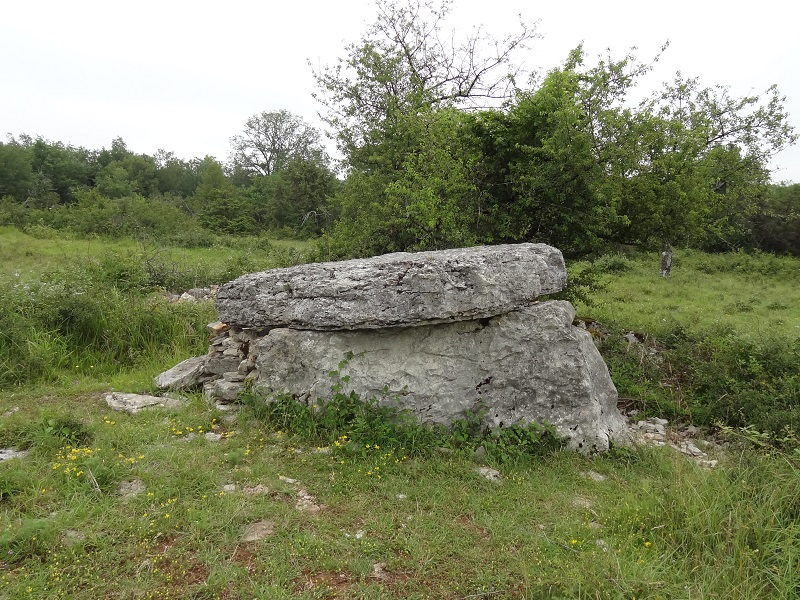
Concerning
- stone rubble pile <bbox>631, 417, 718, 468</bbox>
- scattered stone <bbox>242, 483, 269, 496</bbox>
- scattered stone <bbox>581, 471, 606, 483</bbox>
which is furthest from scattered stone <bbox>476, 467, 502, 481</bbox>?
scattered stone <bbox>242, 483, 269, 496</bbox>

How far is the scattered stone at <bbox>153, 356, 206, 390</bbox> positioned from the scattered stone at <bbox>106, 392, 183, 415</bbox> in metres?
0.31

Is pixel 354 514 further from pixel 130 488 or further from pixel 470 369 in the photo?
pixel 470 369

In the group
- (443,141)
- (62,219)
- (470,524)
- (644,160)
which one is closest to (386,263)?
(470,524)

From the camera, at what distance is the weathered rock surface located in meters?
5.98

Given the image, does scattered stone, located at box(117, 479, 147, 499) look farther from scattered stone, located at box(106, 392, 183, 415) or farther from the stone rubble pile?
the stone rubble pile

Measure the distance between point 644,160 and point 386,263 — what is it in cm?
598

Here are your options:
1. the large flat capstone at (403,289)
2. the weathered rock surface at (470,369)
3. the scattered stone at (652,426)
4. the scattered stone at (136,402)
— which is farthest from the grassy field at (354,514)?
the large flat capstone at (403,289)

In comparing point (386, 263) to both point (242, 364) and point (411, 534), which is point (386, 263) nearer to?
point (242, 364)

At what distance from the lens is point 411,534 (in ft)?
13.5

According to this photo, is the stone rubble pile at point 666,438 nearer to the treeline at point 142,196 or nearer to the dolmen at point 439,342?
the dolmen at point 439,342

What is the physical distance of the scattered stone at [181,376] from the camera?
6.93 metres

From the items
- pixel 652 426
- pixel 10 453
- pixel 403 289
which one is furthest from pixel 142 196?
pixel 652 426

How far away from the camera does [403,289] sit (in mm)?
5789

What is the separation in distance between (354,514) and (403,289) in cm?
248
